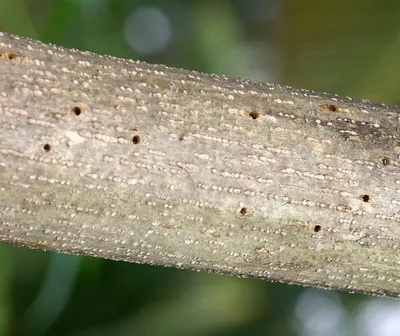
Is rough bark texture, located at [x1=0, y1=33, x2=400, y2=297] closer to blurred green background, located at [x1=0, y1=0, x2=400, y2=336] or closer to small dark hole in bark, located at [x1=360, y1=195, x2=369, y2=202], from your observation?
small dark hole in bark, located at [x1=360, y1=195, x2=369, y2=202]

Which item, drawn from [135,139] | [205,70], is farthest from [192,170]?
[205,70]

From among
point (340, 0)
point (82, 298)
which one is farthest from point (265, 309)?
point (340, 0)

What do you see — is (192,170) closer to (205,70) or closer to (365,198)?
(365,198)

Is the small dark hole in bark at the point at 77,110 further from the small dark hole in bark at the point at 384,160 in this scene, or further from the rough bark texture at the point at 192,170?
the small dark hole in bark at the point at 384,160

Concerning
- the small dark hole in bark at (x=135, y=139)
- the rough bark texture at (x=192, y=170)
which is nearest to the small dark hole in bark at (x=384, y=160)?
the rough bark texture at (x=192, y=170)

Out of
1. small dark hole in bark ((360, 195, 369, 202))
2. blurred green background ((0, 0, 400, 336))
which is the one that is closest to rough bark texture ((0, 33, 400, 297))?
small dark hole in bark ((360, 195, 369, 202))
